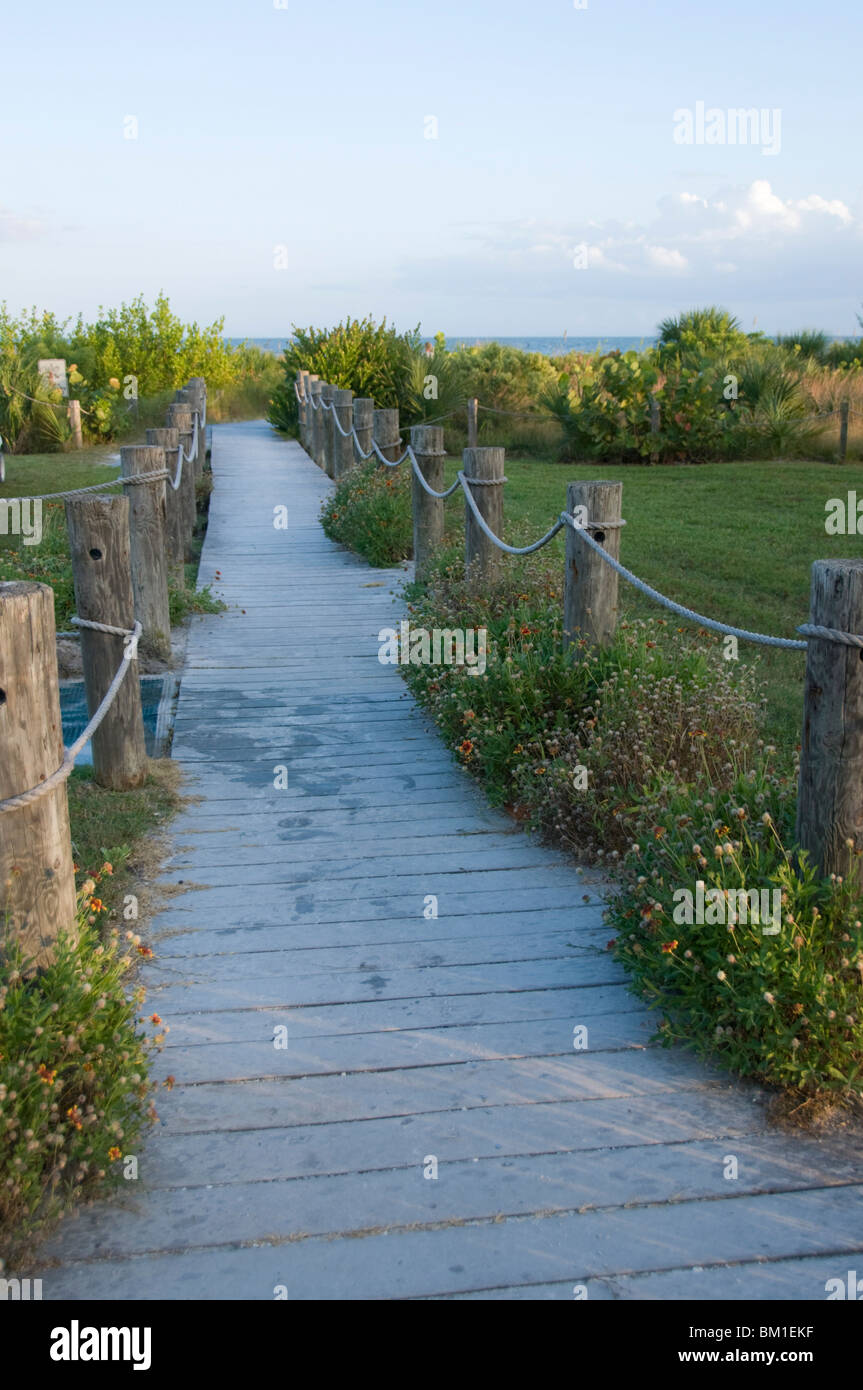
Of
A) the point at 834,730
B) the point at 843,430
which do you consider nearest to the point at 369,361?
the point at 843,430

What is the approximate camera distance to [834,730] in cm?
297

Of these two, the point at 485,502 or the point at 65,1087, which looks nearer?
the point at 65,1087

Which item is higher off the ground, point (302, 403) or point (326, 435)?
point (302, 403)

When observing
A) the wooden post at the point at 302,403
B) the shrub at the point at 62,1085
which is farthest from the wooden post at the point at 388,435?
the shrub at the point at 62,1085

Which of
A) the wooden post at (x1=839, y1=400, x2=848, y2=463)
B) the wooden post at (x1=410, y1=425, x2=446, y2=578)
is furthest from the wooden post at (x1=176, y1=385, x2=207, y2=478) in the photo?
the wooden post at (x1=839, y1=400, x2=848, y2=463)

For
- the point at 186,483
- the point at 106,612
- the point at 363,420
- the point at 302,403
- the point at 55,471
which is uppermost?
the point at 302,403

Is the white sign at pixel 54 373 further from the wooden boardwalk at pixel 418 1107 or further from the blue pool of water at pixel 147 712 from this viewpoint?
the wooden boardwalk at pixel 418 1107

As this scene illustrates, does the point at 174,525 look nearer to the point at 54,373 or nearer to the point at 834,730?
the point at 834,730

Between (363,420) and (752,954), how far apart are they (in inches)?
414

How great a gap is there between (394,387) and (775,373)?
5820mm

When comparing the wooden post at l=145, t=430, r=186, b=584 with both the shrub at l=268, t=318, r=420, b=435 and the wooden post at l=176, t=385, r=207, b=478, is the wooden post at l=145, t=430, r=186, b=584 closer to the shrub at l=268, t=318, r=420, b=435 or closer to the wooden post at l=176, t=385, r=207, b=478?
the wooden post at l=176, t=385, r=207, b=478

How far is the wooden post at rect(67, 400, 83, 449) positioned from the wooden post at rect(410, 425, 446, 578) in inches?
480

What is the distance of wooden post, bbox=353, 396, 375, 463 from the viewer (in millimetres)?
12578

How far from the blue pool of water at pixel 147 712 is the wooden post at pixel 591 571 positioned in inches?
81.6
